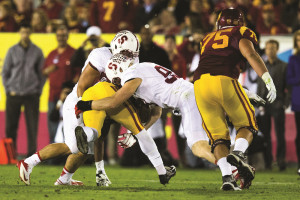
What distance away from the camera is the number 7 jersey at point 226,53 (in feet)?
23.2

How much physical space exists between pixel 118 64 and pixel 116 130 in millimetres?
4819

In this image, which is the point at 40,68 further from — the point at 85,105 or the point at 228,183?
the point at 228,183

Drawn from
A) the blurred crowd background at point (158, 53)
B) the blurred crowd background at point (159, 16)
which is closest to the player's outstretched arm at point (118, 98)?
the blurred crowd background at point (158, 53)

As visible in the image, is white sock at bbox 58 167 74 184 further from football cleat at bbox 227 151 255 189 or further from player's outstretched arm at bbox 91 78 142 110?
football cleat at bbox 227 151 255 189

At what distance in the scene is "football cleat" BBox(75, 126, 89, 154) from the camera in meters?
6.99

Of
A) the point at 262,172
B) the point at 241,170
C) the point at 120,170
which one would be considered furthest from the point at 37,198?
the point at 262,172

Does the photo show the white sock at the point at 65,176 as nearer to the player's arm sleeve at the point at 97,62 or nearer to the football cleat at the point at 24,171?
the football cleat at the point at 24,171

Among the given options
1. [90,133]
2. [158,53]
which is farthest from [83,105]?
[158,53]

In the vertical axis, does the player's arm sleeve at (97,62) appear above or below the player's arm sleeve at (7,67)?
above

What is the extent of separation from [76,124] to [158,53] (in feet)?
13.3

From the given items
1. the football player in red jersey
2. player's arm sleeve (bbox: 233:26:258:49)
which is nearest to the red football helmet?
the football player in red jersey

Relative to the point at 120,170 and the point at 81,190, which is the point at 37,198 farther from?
the point at 120,170

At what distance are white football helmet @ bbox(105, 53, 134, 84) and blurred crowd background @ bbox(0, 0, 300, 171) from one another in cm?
355

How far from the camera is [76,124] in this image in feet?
24.8
